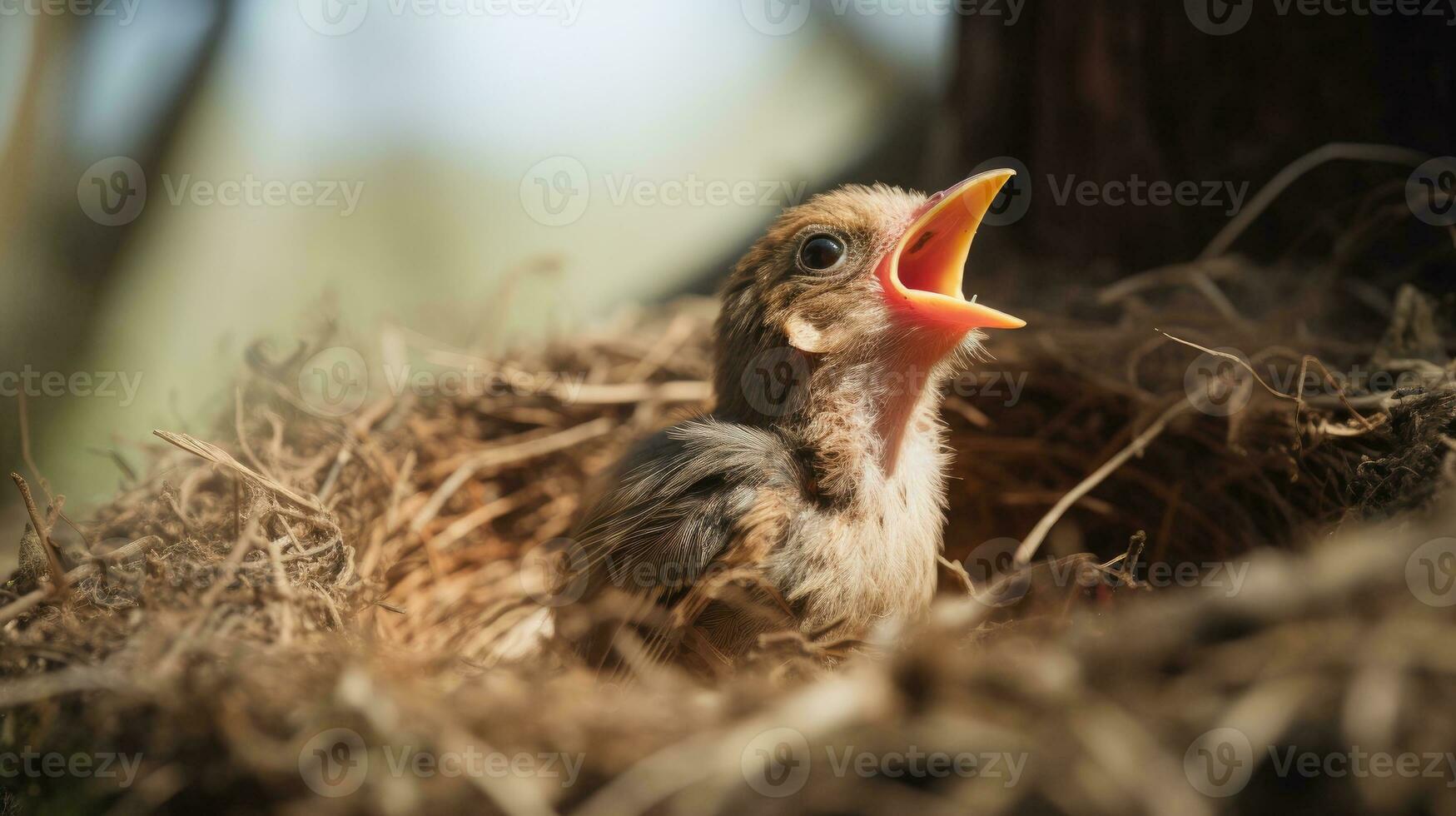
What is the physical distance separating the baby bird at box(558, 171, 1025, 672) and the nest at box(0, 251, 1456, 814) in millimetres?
203

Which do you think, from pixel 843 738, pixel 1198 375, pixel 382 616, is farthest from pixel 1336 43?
pixel 382 616

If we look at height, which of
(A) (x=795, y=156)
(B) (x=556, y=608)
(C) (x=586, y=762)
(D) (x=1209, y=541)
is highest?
(A) (x=795, y=156)

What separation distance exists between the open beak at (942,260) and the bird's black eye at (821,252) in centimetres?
12

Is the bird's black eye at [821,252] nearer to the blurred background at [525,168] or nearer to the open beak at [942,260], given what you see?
the open beak at [942,260]

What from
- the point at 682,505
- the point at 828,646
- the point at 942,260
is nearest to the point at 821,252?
the point at 942,260

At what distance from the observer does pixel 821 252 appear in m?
2.17

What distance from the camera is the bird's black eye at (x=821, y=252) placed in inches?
85.0

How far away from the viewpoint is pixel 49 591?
1514 mm

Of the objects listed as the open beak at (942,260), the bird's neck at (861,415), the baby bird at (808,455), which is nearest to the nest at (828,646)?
the baby bird at (808,455)

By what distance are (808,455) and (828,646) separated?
67cm

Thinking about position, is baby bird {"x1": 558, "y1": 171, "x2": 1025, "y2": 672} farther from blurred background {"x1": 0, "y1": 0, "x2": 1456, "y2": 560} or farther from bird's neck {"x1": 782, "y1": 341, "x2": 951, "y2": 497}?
blurred background {"x1": 0, "y1": 0, "x2": 1456, "y2": 560}

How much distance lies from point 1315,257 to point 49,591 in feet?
12.1

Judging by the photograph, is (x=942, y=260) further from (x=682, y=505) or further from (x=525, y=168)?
(x=525, y=168)

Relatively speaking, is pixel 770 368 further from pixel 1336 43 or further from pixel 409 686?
pixel 1336 43
